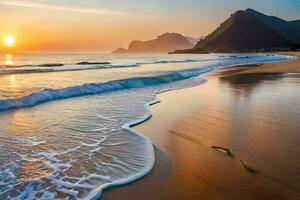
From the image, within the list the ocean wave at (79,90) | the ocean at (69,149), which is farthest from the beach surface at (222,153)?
the ocean wave at (79,90)

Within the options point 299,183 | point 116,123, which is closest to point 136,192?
point 299,183

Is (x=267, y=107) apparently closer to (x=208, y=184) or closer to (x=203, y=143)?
(x=203, y=143)

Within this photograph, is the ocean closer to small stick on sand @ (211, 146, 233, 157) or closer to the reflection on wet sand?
the reflection on wet sand

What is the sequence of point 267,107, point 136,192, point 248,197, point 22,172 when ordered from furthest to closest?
point 267,107, point 22,172, point 136,192, point 248,197

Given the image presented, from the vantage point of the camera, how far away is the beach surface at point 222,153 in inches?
152

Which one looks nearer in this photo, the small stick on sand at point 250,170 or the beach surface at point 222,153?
the beach surface at point 222,153

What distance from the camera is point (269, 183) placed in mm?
4000

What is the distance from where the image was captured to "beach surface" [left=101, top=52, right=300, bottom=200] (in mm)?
3855

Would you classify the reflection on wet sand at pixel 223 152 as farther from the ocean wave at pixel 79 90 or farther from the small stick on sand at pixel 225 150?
the ocean wave at pixel 79 90

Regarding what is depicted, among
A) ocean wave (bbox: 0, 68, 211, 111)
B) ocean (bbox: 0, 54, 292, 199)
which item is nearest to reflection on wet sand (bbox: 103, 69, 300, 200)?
ocean (bbox: 0, 54, 292, 199)

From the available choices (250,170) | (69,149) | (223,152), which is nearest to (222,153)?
(223,152)

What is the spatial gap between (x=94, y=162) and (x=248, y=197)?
251 cm

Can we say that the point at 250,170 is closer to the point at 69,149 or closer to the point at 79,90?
the point at 69,149

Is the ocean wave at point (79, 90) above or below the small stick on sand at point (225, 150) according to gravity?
above
